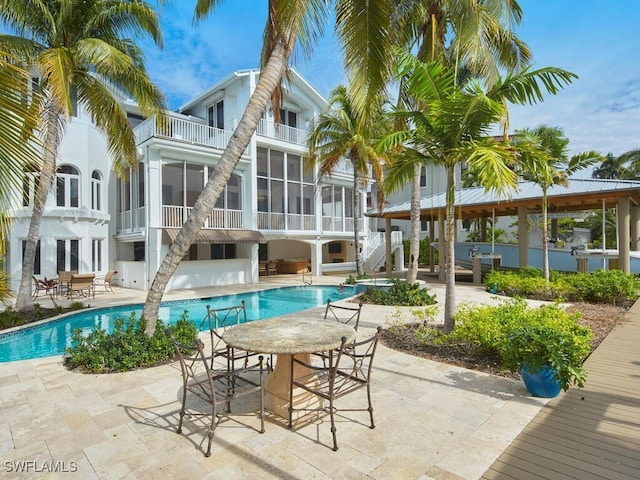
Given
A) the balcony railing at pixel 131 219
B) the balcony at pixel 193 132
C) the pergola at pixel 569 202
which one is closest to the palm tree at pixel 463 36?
the pergola at pixel 569 202

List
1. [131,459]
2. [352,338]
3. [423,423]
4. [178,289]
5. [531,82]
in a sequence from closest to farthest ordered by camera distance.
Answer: [131,459] < [423,423] < [352,338] < [531,82] < [178,289]

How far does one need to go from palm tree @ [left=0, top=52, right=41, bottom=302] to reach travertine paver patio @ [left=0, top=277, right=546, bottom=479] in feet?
7.17

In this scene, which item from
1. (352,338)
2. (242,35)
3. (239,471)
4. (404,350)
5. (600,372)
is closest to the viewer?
(239,471)

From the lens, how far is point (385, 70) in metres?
6.08

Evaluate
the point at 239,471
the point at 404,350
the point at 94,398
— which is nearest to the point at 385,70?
the point at 404,350

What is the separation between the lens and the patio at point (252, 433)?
10.0 feet

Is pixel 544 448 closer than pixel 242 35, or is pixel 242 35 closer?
pixel 544 448

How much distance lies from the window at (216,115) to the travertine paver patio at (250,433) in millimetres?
17047

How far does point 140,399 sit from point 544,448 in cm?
449

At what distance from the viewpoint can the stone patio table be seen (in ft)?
12.0

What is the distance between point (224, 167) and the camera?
583cm

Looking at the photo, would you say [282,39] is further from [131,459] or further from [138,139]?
[138,139]

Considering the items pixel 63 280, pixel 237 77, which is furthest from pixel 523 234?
pixel 63 280

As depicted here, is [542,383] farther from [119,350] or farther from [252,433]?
[119,350]
